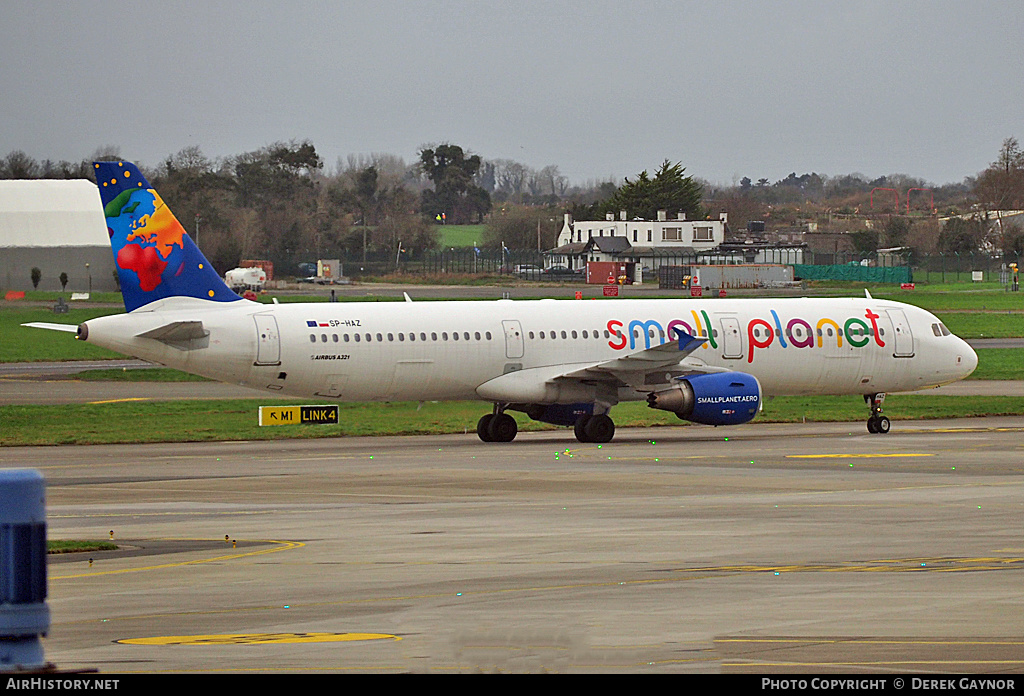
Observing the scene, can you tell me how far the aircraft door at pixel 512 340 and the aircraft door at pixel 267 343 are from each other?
571 centimetres

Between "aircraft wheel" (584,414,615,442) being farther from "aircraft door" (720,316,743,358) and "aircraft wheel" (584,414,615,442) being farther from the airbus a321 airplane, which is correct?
"aircraft door" (720,316,743,358)

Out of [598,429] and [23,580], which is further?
[598,429]

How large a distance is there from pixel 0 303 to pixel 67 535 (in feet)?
225

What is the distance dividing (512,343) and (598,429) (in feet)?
9.92

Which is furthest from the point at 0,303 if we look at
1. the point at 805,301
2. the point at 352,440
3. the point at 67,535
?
the point at 67,535

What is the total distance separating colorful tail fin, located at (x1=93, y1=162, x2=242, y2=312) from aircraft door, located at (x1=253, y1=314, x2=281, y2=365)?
1485 mm

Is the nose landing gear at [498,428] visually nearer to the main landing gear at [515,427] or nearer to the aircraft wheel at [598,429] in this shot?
the main landing gear at [515,427]

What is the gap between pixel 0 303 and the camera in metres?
83.2

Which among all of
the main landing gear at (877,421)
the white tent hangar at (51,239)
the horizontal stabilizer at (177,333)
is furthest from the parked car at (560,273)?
the horizontal stabilizer at (177,333)

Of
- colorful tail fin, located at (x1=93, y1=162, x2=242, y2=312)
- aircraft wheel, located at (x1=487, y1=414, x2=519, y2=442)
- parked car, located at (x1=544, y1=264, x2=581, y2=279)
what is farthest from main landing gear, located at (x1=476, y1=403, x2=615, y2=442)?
parked car, located at (x1=544, y1=264, x2=581, y2=279)

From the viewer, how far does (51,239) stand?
11644cm

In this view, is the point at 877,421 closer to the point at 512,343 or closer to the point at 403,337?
the point at 512,343

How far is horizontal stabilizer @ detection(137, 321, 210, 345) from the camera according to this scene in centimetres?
3171

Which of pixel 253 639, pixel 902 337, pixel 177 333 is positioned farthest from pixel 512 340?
pixel 253 639
